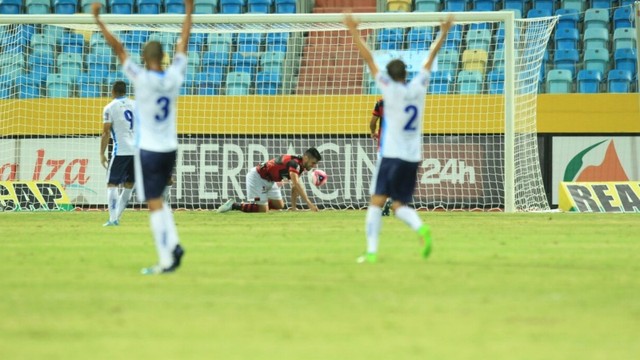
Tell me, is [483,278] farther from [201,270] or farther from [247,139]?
[247,139]

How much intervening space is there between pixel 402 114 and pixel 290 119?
545 inches

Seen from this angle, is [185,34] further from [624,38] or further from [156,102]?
[624,38]

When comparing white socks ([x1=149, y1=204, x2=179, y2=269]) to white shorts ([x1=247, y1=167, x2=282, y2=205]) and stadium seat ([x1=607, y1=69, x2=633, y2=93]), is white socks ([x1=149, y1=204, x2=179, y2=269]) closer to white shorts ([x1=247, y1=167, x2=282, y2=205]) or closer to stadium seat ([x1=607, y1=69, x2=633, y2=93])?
white shorts ([x1=247, y1=167, x2=282, y2=205])

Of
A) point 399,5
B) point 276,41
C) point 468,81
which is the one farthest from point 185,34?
point 399,5

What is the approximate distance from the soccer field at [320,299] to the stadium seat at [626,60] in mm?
12152

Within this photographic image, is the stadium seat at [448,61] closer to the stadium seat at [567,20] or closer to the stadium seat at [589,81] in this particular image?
the stadium seat at [589,81]

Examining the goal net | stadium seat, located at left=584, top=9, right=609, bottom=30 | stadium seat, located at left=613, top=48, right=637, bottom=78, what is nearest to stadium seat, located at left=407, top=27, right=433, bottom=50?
the goal net

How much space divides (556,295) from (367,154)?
16.1m

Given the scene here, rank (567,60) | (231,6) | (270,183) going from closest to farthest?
(270,183) → (567,60) → (231,6)

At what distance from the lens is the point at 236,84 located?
1045 inches

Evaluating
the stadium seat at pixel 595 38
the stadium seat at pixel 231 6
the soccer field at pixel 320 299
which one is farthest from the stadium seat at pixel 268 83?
the soccer field at pixel 320 299

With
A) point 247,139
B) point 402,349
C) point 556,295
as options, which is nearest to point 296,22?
point 247,139

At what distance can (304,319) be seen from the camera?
7609 mm

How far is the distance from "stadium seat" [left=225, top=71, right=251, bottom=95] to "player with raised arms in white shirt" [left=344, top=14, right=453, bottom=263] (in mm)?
14816
